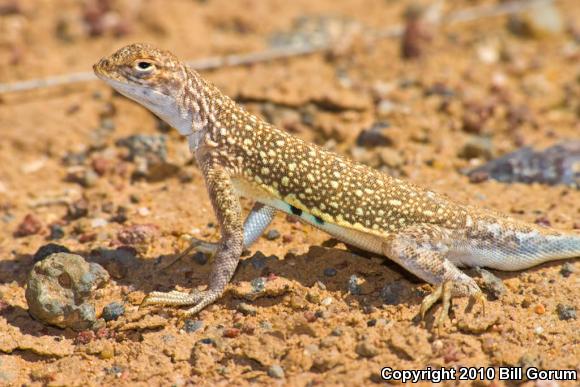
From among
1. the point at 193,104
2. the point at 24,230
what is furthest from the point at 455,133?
the point at 24,230

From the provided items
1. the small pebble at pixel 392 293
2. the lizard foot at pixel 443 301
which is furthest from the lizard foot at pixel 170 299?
the lizard foot at pixel 443 301

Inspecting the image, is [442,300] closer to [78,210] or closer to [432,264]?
[432,264]

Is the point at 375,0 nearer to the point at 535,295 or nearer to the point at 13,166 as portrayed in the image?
the point at 13,166

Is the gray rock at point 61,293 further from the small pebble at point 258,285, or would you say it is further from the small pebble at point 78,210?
the small pebble at point 78,210

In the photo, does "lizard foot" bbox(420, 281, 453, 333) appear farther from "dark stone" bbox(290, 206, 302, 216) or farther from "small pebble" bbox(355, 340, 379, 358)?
"dark stone" bbox(290, 206, 302, 216)

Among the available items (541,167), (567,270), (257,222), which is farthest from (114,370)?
(541,167)

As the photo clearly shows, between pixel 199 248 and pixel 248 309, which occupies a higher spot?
pixel 199 248

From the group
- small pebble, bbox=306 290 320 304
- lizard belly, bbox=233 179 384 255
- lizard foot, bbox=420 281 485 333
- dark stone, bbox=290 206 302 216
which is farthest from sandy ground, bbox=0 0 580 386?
dark stone, bbox=290 206 302 216
